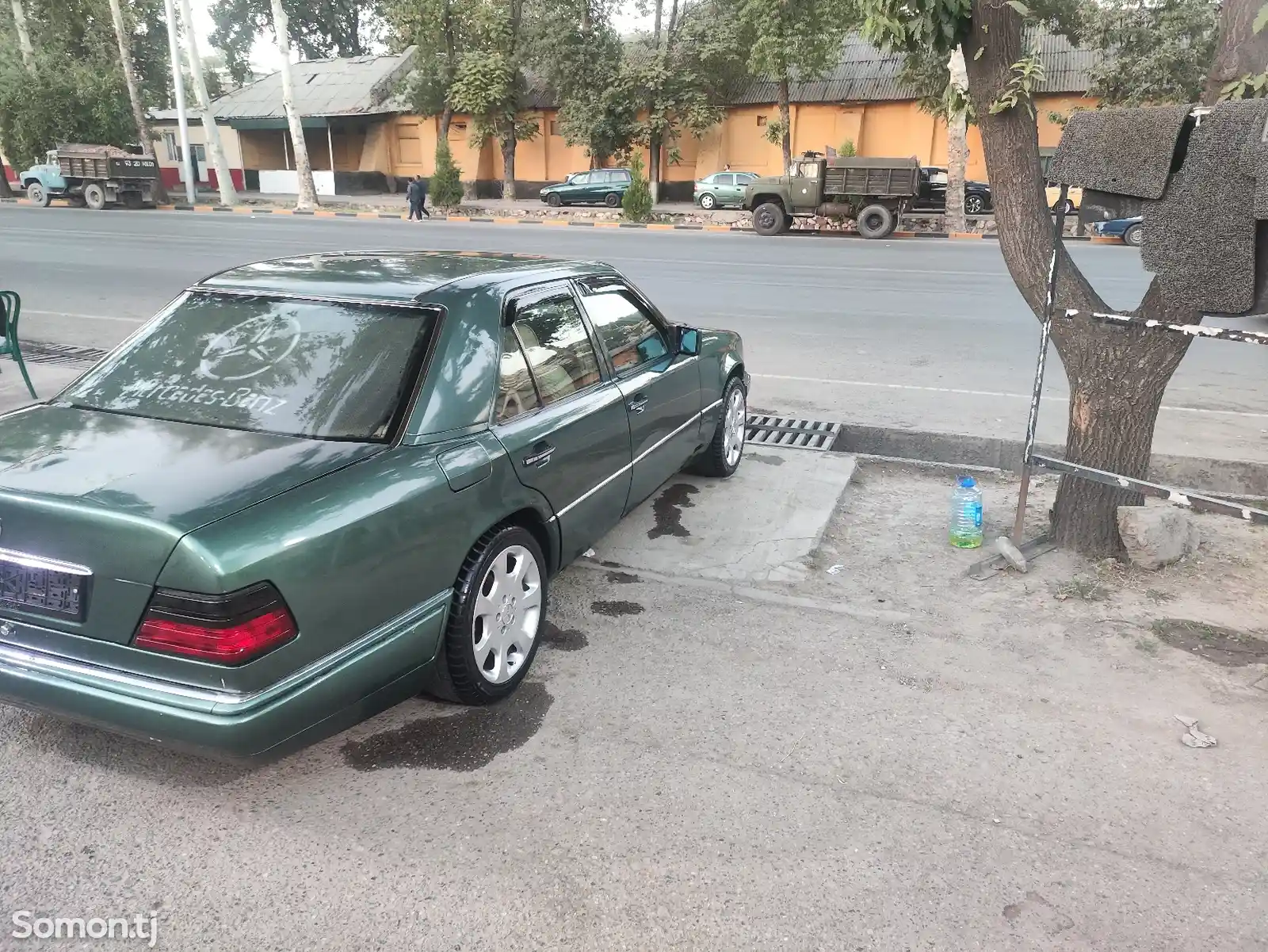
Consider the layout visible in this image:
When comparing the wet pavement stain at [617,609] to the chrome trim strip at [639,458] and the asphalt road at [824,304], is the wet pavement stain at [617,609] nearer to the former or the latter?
the chrome trim strip at [639,458]

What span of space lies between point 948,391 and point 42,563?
23.7 ft

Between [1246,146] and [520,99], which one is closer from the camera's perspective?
[1246,146]

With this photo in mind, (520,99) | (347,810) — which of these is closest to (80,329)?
(347,810)

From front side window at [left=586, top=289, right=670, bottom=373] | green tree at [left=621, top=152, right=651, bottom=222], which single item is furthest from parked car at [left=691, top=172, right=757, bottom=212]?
front side window at [left=586, top=289, right=670, bottom=373]

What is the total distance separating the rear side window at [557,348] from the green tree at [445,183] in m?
29.7

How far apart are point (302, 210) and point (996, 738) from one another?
3323 centimetres

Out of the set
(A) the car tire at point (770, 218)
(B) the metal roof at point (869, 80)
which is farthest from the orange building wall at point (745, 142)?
(A) the car tire at point (770, 218)

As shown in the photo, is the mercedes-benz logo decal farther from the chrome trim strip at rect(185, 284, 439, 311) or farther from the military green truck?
the military green truck

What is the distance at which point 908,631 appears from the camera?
4.21 m

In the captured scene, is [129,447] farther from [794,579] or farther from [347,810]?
[794,579]

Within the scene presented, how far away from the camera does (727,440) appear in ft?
19.9

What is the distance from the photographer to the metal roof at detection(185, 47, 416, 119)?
134 feet

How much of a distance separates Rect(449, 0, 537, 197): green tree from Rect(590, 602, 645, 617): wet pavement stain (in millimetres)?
32331
